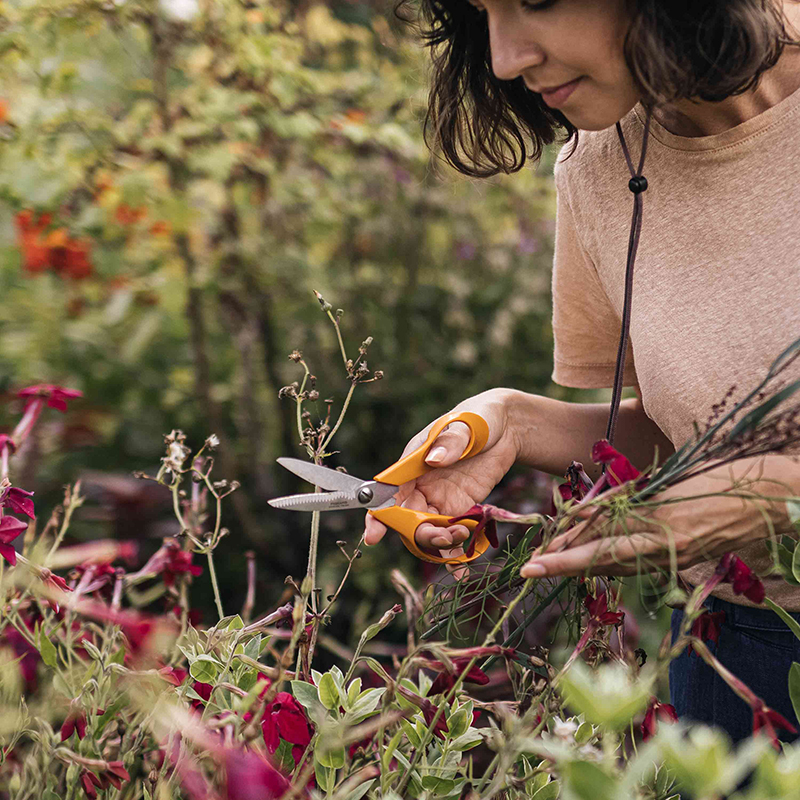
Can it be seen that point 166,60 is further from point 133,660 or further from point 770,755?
point 770,755

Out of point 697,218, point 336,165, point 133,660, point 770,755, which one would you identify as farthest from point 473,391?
point 770,755

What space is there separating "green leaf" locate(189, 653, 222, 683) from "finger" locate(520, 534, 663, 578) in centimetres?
28

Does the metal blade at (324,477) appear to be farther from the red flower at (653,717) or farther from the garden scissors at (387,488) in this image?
the red flower at (653,717)

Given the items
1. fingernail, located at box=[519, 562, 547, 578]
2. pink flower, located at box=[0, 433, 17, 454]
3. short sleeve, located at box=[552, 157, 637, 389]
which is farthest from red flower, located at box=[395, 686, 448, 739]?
short sleeve, located at box=[552, 157, 637, 389]

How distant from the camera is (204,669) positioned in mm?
761

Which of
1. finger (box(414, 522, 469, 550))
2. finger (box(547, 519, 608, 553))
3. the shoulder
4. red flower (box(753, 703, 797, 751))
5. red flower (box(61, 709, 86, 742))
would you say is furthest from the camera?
the shoulder

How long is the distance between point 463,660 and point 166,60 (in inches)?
82.2

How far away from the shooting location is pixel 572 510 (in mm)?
650

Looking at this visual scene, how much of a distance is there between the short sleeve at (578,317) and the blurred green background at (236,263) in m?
0.68

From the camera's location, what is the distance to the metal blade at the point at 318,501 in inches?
39.6

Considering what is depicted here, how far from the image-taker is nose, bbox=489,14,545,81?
0.88m

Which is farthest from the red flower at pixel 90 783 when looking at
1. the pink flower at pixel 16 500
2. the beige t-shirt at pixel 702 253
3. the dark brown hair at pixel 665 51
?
the dark brown hair at pixel 665 51

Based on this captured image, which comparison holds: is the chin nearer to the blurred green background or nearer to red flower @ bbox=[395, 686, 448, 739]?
red flower @ bbox=[395, 686, 448, 739]

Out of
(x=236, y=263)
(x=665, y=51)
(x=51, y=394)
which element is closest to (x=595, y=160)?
(x=665, y=51)
